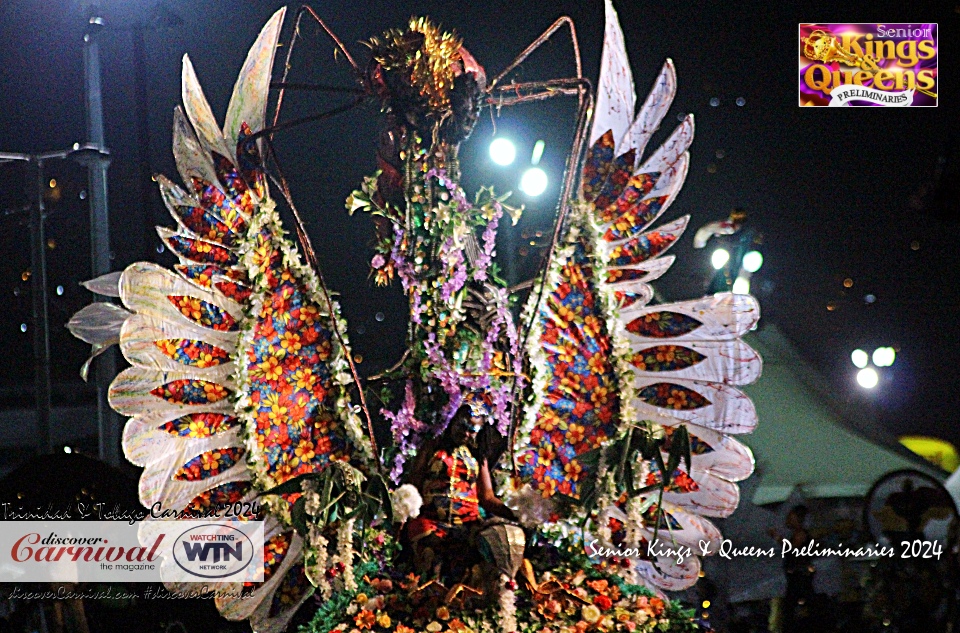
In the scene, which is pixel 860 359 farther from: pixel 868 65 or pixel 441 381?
pixel 441 381

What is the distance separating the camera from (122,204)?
137 inches

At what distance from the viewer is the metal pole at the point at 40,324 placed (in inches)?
133

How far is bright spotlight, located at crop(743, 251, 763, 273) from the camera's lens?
12.9 ft

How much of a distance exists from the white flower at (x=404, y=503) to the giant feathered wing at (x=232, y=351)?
209 mm

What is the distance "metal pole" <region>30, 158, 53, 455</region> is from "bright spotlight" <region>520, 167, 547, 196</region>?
1.75m

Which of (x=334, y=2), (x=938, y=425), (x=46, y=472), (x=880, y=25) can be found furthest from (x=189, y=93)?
(x=938, y=425)

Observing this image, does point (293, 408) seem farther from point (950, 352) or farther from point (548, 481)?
point (950, 352)

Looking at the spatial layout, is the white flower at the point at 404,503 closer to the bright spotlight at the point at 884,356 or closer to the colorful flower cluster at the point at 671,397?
the colorful flower cluster at the point at 671,397

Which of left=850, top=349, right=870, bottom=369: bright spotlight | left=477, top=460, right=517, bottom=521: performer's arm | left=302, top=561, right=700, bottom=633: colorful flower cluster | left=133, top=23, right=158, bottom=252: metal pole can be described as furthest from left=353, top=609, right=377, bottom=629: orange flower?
left=850, top=349, right=870, bottom=369: bright spotlight

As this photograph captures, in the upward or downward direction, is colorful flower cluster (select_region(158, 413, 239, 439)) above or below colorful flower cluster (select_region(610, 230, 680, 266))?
below

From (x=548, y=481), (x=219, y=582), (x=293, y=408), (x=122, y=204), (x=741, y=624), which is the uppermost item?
(x=122, y=204)

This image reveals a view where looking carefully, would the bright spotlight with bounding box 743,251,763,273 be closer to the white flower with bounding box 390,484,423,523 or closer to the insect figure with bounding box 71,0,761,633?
the insect figure with bounding box 71,0,761,633

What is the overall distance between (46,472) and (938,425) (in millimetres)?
3461

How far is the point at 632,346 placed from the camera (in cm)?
318
